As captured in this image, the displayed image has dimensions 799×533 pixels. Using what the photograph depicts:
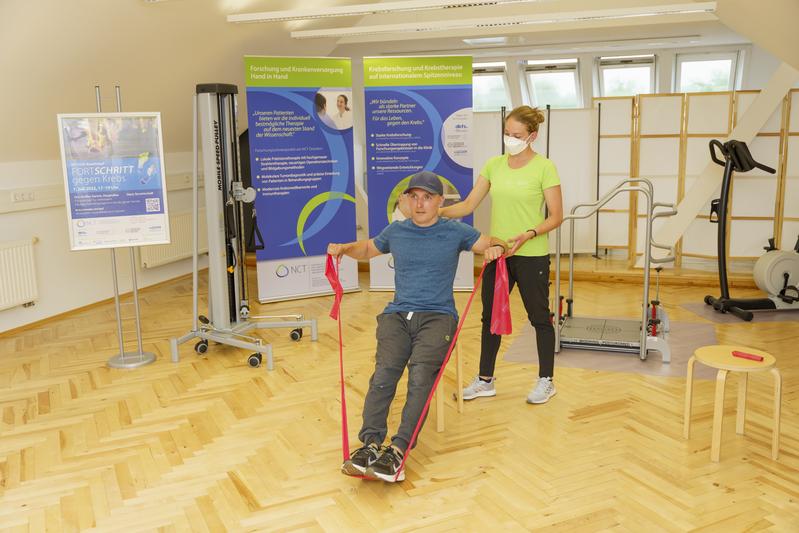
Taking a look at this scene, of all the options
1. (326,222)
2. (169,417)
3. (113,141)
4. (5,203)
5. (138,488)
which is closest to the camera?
(138,488)

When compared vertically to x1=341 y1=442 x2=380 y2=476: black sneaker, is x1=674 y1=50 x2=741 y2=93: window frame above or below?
above

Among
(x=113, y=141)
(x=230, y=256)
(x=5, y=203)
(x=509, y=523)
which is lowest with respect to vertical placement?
(x=509, y=523)

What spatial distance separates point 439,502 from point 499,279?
1.10 meters

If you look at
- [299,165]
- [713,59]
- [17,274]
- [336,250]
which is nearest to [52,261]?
[17,274]

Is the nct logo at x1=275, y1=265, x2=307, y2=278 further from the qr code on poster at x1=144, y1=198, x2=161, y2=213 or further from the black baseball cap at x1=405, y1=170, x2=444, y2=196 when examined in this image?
the black baseball cap at x1=405, y1=170, x2=444, y2=196

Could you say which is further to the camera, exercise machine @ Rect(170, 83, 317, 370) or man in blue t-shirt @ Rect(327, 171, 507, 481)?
exercise machine @ Rect(170, 83, 317, 370)

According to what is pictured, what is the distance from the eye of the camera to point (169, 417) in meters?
3.93

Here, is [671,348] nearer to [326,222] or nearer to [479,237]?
[479,237]

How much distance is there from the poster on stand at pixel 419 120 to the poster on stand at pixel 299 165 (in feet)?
0.80

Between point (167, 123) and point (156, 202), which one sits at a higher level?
point (167, 123)

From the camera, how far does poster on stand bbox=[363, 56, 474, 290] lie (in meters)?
6.50

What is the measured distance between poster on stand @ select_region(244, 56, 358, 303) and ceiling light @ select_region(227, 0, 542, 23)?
0.42m

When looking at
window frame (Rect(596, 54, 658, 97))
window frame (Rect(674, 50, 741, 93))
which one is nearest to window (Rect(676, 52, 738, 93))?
window frame (Rect(674, 50, 741, 93))

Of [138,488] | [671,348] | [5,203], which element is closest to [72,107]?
[5,203]
